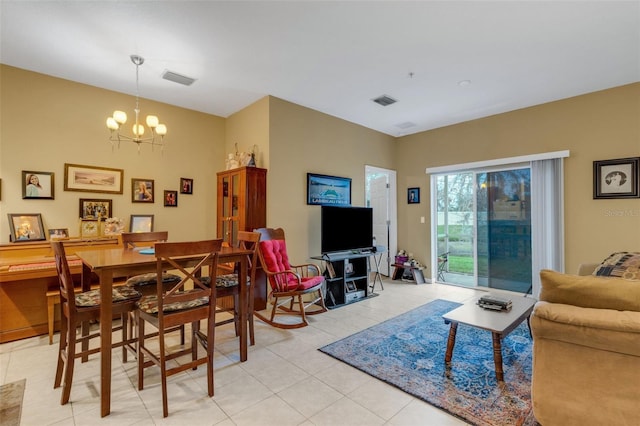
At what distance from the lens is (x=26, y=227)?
335cm

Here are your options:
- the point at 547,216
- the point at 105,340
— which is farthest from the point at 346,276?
the point at 105,340

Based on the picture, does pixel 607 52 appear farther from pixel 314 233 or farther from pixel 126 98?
pixel 126 98

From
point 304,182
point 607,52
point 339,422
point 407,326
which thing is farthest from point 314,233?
point 607,52

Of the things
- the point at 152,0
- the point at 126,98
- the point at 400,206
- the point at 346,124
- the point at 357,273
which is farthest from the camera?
the point at 400,206

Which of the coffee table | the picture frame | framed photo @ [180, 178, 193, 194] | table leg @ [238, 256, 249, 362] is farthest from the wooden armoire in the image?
the coffee table

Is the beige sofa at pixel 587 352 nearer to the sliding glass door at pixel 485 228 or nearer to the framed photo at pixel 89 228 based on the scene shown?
the sliding glass door at pixel 485 228

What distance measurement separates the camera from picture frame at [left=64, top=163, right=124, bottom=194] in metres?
3.64

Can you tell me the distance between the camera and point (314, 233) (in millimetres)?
4641

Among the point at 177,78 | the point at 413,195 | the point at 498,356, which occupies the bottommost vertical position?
the point at 498,356

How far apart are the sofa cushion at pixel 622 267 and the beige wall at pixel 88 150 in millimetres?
4745

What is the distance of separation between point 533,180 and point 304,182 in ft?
11.0

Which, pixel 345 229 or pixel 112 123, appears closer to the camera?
pixel 112 123

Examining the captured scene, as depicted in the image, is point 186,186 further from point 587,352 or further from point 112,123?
point 587,352

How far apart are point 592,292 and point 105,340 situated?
2.88 metres
